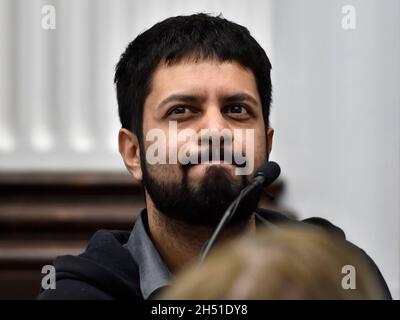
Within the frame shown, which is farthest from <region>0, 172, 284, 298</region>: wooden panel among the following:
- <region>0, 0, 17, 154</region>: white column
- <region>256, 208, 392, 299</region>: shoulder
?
<region>256, 208, 392, 299</region>: shoulder

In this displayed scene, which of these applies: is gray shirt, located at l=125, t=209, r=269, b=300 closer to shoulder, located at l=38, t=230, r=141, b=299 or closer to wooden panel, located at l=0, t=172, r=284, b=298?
shoulder, located at l=38, t=230, r=141, b=299

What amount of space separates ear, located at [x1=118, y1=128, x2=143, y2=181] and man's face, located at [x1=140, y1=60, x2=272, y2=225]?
0.10ft

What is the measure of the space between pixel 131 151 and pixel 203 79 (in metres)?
0.19

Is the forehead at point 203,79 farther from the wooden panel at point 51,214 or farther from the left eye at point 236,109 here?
the wooden panel at point 51,214

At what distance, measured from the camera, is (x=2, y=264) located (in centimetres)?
158

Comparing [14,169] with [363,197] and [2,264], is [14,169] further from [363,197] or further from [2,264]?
[363,197]

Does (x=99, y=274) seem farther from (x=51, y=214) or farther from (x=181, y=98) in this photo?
(x=51, y=214)

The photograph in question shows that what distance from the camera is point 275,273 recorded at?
33cm

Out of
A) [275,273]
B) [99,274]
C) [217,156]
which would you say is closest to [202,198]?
[217,156]

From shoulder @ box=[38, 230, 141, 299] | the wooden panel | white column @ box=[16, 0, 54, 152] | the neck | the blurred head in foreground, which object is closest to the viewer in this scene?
the blurred head in foreground

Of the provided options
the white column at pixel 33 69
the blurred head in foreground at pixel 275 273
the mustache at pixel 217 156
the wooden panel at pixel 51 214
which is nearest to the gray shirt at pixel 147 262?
the mustache at pixel 217 156

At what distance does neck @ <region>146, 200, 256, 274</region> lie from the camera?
0.87 m

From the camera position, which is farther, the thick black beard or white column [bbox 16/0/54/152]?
white column [bbox 16/0/54/152]
